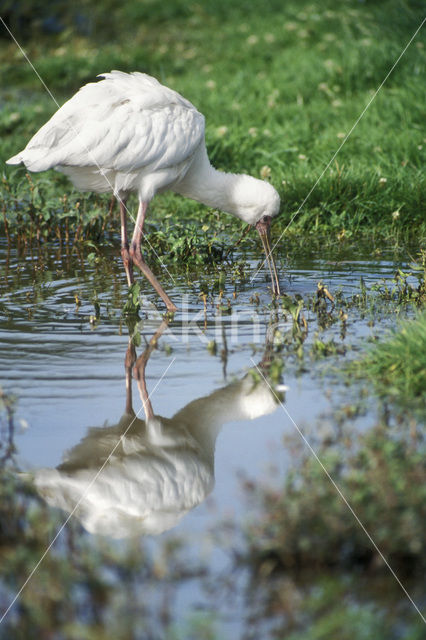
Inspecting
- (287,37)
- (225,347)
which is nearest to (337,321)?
(225,347)

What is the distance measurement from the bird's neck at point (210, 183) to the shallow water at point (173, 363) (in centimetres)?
57

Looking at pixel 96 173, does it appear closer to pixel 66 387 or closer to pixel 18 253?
pixel 18 253

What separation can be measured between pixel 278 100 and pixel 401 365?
6701mm

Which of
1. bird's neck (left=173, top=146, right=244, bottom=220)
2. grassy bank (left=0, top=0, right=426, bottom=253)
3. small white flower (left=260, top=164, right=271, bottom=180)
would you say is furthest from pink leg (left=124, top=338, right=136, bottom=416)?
small white flower (left=260, top=164, right=271, bottom=180)

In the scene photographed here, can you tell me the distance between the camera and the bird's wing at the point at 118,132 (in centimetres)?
584

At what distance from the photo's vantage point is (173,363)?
475 centimetres

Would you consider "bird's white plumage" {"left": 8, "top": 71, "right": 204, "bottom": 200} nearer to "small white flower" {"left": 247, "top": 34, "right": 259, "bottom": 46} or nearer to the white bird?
the white bird

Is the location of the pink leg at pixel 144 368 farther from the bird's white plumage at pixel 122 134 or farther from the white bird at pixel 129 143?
the bird's white plumage at pixel 122 134

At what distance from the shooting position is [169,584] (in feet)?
9.04

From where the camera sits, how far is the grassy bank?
25.3ft

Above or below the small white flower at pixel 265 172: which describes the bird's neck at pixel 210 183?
below

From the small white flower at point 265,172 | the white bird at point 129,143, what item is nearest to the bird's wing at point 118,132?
the white bird at point 129,143

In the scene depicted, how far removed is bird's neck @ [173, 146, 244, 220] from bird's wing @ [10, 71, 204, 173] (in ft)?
1.16

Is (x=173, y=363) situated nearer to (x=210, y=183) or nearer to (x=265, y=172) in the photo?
(x=210, y=183)
